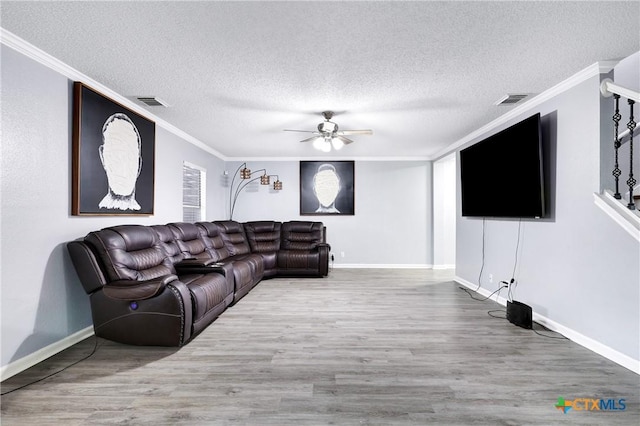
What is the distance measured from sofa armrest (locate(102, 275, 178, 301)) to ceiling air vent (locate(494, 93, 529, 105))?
12.9 feet

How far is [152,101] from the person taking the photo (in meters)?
3.32

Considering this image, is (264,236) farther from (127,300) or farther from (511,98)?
(511,98)

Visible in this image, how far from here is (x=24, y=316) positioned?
2.20 metres

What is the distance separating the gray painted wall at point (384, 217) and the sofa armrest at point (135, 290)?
437 centimetres

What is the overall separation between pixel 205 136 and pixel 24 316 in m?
3.42

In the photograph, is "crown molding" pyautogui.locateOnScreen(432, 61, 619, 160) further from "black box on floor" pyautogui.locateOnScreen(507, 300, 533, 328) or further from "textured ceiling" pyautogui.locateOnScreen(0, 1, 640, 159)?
"black box on floor" pyautogui.locateOnScreen(507, 300, 533, 328)

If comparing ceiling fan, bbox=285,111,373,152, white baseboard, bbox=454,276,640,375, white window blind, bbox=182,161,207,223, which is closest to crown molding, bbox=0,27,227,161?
white window blind, bbox=182,161,207,223

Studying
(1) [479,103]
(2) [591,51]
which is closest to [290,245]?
(1) [479,103]

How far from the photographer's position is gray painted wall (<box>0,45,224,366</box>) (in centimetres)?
211

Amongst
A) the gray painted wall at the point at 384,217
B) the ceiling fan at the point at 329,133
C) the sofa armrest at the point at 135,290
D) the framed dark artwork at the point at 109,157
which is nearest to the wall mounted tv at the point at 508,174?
the ceiling fan at the point at 329,133

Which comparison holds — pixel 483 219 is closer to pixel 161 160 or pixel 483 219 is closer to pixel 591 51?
pixel 591 51

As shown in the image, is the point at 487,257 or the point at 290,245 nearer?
the point at 487,257

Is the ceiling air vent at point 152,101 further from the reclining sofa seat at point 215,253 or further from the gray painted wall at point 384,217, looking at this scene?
the gray painted wall at point 384,217

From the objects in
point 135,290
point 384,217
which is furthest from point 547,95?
point 135,290
